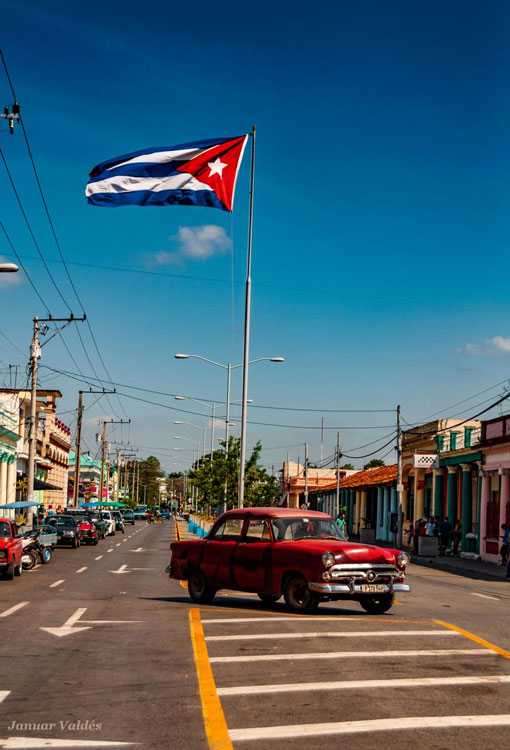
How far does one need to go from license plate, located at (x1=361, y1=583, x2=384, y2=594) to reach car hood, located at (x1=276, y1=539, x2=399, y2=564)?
384mm

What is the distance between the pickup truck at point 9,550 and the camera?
77.6 ft

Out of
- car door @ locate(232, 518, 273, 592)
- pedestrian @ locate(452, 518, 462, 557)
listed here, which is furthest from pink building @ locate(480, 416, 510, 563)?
car door @ locate(232, 518, 273, 592)

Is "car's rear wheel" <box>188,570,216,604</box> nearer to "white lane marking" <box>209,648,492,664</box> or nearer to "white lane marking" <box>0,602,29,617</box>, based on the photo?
"white lane marking" <box>0,602,29,617</box>

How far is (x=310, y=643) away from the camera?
38.9 ft

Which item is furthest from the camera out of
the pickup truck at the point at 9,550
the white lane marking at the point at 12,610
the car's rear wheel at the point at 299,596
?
the pickup truck at the point at 9,550

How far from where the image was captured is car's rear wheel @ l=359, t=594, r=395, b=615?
51.3 feet

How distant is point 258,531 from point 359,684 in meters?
7.05

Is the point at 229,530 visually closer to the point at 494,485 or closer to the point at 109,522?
the point at 494,485

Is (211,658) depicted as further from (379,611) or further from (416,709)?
(379,611)

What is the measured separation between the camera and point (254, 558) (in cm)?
1582

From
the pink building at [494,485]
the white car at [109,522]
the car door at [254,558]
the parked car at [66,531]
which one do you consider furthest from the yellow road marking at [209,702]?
the white car at [109,522]

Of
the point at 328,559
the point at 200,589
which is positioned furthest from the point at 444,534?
the point at 328,559

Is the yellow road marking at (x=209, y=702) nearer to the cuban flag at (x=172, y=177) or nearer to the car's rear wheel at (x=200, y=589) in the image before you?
the car's rear wheel at (x=200, y=589)

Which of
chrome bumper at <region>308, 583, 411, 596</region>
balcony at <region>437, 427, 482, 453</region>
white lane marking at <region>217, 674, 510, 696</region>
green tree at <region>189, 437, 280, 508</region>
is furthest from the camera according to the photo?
green tree at <region>189, 437, 280, 508</region>
